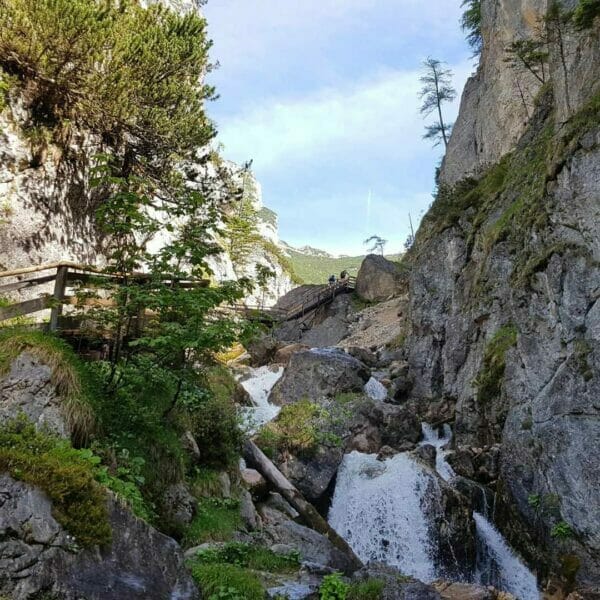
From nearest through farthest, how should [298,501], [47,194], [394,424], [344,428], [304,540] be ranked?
[304,540] < [298,501] < [47,194] < [344,428] < [394,424]

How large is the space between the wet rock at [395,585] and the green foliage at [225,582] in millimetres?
2005

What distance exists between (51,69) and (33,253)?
5.75 meters

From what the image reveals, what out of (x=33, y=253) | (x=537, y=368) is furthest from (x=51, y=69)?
(x=537, y=368)

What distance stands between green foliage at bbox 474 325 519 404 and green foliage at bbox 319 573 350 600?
1090cm

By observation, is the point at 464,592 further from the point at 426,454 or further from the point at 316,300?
the point at 316,300

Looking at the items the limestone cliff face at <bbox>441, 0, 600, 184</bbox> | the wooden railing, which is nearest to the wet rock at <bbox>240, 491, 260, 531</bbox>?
the wooden railing

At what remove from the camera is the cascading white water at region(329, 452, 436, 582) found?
12.6m

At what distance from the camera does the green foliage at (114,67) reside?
14141 millimetres

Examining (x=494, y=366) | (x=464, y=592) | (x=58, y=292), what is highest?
(x=58, y=292)

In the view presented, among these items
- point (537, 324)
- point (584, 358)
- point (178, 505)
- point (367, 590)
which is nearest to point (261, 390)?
point (537, 324)

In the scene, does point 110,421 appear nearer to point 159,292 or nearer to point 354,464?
point 159,292

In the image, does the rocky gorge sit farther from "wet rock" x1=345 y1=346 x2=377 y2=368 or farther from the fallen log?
"wet rock" x1=345 y1=346 x2=377 y2=368

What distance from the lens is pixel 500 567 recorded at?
40.8 feet

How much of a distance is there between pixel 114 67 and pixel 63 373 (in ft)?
40.2
